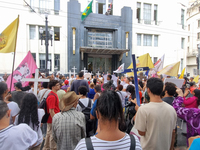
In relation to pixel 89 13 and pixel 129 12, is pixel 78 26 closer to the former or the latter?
pixel 89 13

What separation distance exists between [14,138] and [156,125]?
1.86 metres

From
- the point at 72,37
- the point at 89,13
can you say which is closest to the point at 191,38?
the point at 89,13

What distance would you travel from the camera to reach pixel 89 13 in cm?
1789

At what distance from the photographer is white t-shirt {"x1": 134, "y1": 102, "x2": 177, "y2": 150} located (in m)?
1.99

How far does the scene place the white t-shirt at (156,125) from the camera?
6.52 ft

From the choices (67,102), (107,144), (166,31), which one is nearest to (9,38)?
(67,102)

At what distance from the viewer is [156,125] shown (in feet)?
6.51

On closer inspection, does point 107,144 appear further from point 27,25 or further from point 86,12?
point 27,25

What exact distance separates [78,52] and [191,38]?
30.6 meters

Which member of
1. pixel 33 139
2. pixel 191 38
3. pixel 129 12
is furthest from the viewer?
pixel 191 38

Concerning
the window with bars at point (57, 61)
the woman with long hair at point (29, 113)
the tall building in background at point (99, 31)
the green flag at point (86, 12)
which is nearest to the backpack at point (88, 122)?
the woman with long hair at point (29, 113)

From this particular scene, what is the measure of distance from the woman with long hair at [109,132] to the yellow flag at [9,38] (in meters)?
4.05

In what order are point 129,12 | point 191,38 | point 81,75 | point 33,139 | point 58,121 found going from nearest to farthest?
point 33,139 → point 58,121 → point 81,75 → point 129,12 → point 191,38

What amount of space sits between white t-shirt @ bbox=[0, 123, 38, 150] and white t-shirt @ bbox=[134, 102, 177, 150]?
4.98 ft
